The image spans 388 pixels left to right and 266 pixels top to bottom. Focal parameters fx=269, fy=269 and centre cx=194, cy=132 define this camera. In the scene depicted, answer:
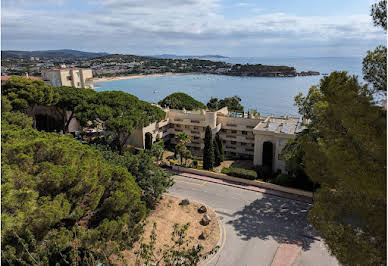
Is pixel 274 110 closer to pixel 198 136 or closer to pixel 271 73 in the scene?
pixel 198 136

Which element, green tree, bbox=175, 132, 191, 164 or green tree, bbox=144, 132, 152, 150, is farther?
green tree, bbox=144, 132, 152, 150

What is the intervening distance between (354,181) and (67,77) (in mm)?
52177

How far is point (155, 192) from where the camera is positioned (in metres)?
21.5

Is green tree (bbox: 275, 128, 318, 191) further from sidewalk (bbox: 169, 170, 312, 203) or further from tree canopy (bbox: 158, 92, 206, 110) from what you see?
tree canopy (bbox: 158, 92, 206, 110)

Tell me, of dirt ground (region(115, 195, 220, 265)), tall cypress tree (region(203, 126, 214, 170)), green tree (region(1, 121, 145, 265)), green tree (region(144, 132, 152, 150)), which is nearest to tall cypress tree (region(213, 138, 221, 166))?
tall cypress tree (region(203, 126, 214, 170))

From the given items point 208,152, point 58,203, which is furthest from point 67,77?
point 58,203

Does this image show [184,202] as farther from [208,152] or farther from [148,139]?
[148,139]

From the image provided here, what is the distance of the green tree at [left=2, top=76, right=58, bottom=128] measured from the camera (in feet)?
107

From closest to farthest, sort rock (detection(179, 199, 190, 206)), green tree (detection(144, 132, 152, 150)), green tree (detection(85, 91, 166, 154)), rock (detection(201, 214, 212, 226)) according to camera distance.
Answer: rock (detection(201, 214, 212, 226))
rock (detection(179, 199, 190, 206))
green tree (detection(85, 91, 166, 154))
green tree (detection(144, 132, 152, 150))

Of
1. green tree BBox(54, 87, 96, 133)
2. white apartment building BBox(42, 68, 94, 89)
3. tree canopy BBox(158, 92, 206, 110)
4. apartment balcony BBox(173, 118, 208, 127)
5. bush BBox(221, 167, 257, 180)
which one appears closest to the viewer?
bush BBox(221, 167, 257, 180)

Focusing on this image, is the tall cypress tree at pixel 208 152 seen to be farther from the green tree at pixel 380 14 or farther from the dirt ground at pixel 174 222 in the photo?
the green tree at pixel 380 14

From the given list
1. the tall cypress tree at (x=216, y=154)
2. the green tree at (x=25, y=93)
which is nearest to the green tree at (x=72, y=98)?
the green tree at (x=25, y=93)

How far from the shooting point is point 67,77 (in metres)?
50.1

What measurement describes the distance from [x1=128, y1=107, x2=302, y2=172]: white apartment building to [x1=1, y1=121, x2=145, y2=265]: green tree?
1829 cm
